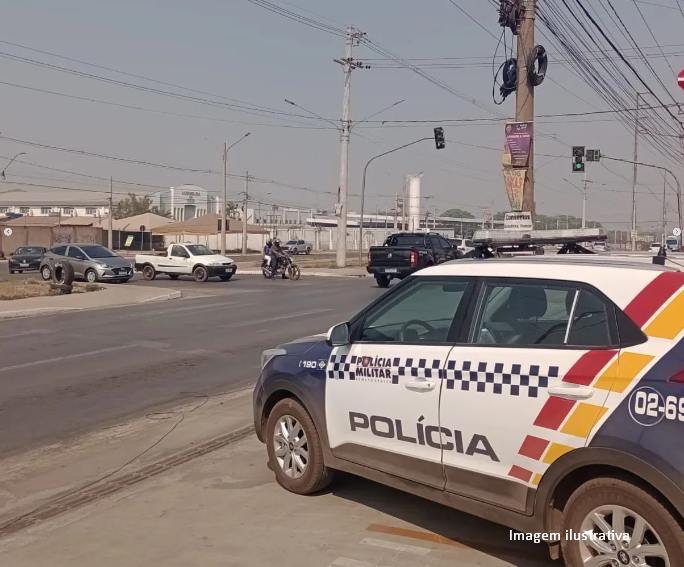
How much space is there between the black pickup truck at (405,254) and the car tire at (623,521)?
2216cm

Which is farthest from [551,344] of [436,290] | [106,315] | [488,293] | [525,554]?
[106,315]

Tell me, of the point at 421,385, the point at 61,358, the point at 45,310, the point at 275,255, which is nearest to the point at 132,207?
the point at 275,255

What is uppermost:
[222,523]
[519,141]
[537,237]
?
[519,141]

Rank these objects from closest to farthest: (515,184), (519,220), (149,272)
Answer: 1. (519,220)
2. (515,184)
3. (149,272)

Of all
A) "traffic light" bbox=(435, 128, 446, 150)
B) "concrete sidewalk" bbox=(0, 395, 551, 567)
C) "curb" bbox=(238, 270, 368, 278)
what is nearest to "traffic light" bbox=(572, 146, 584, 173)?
"traffic light" bbox=(435, 128, 446, 150)

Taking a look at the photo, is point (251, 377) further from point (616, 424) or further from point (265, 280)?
point (265, 280)

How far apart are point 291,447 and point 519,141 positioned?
13020 mm

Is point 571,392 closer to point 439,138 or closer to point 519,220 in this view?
point 519,220

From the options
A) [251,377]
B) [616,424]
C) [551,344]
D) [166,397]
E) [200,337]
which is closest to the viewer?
[616,424]

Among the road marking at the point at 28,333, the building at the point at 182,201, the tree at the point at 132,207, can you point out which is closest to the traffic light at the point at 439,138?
the road marking at the point at 28,333

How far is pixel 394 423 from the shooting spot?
189 inches

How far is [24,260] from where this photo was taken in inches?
1630

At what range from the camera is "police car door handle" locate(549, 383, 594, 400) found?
3832 mm

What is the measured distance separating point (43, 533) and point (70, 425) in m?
3.12
